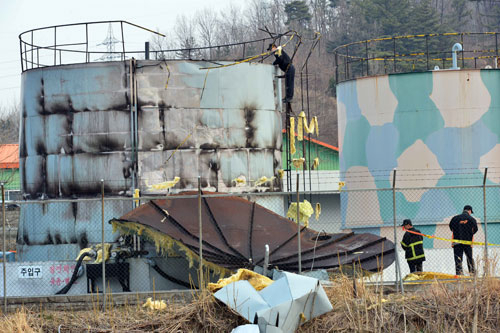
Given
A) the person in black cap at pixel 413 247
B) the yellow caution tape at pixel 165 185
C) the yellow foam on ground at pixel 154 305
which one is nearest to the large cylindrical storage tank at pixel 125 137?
the yellow caution tape at pixel 165 185

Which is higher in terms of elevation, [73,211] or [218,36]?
[218,36]

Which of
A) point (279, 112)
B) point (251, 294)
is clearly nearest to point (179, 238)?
point (251, 294)

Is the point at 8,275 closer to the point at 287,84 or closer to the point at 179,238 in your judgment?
the point at 179,238

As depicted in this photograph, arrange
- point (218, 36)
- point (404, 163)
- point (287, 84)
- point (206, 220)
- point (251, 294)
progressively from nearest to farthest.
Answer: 1. point (251, 294)
2. point (206, 220)
3. point (287, 84)
4. point (404, 163)
5. point (218, 36)

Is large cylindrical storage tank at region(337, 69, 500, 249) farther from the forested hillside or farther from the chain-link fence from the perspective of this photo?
the forested hillside

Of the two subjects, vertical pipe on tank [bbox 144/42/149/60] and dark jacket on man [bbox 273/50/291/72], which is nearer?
dark jacket on man [bbox 273/50/291/72]

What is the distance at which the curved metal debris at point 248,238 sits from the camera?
1581cm

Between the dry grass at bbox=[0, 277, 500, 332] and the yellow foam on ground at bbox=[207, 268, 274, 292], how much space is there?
0.27 metres

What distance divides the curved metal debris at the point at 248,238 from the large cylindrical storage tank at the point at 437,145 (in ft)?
27.6

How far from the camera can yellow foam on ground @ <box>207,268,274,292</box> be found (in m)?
13.4

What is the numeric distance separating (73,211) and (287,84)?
6930mm

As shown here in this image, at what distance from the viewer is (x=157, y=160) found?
20.0 meters

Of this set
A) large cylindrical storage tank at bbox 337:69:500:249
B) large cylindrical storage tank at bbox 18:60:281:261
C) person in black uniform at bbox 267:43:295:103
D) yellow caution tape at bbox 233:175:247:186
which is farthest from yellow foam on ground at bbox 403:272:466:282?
large cylindrical storage tank at bbox 337:69:500:249

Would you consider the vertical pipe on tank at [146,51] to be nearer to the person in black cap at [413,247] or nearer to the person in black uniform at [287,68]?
the person in black uniform at [287,68]
